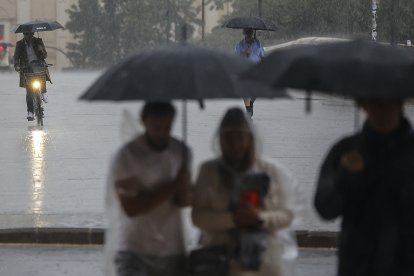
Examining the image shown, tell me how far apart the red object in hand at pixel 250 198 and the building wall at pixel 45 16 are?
102799mm

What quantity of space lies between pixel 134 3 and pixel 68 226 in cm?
8938

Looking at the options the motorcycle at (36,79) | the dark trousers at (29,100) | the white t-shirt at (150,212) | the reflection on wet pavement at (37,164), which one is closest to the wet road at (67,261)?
the reflection on wet pavement at (37,164)

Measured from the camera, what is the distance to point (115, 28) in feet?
323

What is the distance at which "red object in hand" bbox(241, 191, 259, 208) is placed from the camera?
16.6 ft

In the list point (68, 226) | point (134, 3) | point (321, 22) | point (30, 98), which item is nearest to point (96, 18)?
point (134, 3)

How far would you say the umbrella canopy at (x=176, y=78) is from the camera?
520 cm

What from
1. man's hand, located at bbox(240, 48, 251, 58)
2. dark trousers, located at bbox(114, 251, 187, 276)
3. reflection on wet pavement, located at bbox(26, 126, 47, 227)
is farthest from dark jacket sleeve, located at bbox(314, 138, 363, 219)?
man's hand, located at bbox(240, 48, 251, 58)

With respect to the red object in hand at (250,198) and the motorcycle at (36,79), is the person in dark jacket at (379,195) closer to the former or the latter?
the red object in hand at (250,198)

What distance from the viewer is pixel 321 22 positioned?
54.7 m

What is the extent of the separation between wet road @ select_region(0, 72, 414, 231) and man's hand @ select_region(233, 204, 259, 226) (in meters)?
0.43

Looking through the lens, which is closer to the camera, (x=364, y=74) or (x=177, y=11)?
(x=364, y=74)

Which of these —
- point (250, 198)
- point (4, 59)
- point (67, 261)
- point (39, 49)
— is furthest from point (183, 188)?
point (4, 59)

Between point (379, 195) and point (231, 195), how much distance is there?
0.72 metres

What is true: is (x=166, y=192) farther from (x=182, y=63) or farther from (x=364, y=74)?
(x=364, y=74)
